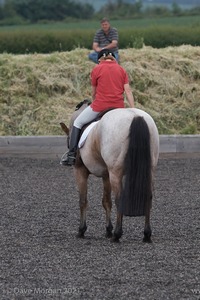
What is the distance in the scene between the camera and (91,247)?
31.0 ft

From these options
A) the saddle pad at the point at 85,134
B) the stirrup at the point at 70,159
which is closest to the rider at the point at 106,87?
the saddle pad at the point at 85,134

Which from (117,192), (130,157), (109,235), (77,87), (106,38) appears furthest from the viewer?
(77,87)

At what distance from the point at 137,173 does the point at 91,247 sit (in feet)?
2.63

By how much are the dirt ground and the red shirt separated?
1314 millimetres

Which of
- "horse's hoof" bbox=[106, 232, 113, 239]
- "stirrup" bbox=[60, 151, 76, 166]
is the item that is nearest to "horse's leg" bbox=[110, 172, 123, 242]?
"horse's hoof" bbox=[106, 232, 113, 239]

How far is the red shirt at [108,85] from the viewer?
10359 millimetres

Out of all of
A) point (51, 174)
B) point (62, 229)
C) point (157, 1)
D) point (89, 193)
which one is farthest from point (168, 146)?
point (157, 1)

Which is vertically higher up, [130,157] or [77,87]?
[130,157]

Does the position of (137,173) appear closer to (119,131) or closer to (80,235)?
(119,131)

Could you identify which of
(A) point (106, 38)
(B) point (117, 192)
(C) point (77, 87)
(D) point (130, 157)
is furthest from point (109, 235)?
(C) point (77, 87)

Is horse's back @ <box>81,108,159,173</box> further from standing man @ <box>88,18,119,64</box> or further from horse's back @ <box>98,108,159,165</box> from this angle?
standing man @ <box>88,18,119,64</box>

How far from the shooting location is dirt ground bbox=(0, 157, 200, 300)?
7.33 metres

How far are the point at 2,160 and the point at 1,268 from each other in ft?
28.7

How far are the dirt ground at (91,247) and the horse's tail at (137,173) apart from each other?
364 mm
